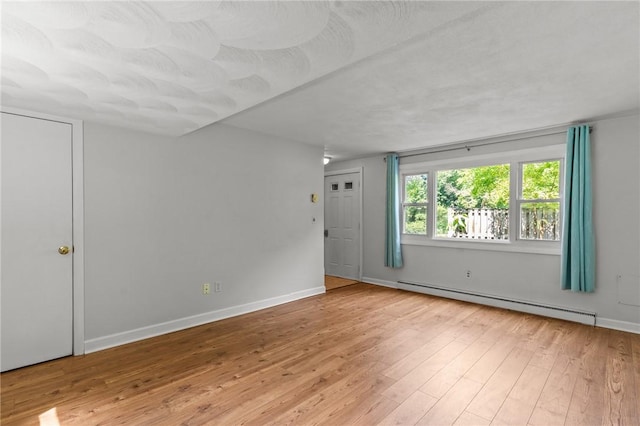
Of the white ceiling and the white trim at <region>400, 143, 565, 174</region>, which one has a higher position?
the white ceiling

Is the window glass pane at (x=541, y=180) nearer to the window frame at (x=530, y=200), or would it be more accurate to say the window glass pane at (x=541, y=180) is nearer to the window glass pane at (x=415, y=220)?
the window frame at (x=530, y=200)

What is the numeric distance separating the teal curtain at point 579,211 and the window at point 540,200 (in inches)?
13.7

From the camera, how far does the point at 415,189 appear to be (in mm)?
5543

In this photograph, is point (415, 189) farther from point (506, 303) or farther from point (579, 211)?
point (579, 211)

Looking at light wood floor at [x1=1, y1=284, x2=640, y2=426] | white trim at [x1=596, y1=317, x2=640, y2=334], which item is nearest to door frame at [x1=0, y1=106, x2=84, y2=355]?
light wood floor at [x1=1, y1=284, x2=640, y2=426]

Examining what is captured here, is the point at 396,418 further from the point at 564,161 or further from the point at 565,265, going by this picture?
the point at 564,161

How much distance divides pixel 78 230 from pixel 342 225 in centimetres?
438

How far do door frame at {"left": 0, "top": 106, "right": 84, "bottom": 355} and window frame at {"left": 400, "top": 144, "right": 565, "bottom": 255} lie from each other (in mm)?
4508

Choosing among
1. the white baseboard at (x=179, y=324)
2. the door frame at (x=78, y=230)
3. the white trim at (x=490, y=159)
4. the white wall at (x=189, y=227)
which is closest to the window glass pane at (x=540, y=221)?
the white trim at (x=490, y=159)

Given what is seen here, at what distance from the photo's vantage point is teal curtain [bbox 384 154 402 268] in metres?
5.48

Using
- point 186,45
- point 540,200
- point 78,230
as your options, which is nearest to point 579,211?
point 540,200

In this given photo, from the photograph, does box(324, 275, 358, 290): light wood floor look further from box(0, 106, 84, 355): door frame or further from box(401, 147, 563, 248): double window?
box(0, 106, 84, 355): door frame

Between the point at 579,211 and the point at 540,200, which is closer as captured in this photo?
the point at 579,211

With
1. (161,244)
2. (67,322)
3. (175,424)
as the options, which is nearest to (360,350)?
(175,424)
